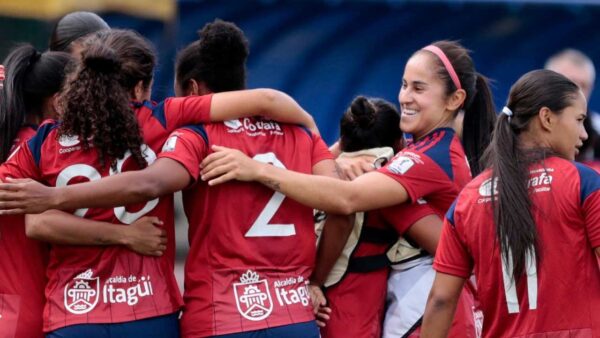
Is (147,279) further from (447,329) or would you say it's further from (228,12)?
(228,12)

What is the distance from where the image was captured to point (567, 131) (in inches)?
167

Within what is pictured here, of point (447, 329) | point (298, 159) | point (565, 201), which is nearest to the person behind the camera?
point (565, 201)

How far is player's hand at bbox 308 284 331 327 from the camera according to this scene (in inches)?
190

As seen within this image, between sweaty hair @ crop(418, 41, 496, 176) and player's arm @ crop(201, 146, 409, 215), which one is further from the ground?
sweaty hair @ crop(418, 41, 496, 176)

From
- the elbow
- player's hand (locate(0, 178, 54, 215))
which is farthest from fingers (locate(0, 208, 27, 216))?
the elbow

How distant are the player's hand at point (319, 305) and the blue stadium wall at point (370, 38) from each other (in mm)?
6826

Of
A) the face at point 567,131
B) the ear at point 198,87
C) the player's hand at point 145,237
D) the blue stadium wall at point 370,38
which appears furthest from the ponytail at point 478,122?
the blue stadium wall at point 370,38

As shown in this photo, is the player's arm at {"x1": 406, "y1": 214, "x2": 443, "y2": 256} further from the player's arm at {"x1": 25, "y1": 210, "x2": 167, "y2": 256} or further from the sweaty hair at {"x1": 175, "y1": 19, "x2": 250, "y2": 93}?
the player's arm at {"x1": 25, "y1": 210, "x2": 167, "y2": 256}

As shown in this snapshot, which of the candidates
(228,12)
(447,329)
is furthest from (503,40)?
(447,329)

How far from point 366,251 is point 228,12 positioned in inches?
267

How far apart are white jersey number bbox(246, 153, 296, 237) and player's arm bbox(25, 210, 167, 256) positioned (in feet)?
1.31

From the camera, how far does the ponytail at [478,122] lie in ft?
16.6

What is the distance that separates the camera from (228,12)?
11.3 meters

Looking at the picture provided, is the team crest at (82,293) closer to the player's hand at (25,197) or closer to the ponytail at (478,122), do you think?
the player's hand at (25,197)
